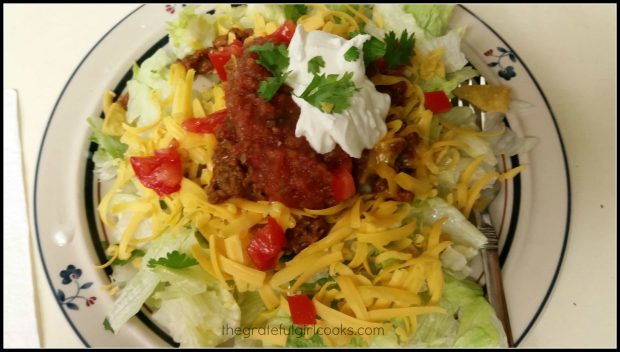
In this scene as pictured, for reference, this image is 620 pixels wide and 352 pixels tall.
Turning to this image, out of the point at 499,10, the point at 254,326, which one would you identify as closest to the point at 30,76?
the point at 254,326

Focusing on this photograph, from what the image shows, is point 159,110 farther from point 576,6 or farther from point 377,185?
point 576,6

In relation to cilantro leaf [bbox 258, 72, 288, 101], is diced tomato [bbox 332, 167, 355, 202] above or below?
below

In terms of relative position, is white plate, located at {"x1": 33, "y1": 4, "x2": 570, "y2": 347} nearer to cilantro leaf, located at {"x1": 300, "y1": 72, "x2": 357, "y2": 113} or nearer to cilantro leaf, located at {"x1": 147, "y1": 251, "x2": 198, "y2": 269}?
cilantro leaf, located at {"x1": 147, "y1": 251, "x2": 198, "y2": 269}

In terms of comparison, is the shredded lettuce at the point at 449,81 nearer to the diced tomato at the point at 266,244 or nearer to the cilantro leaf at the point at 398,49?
the cilantro leaf at the point at 398,49

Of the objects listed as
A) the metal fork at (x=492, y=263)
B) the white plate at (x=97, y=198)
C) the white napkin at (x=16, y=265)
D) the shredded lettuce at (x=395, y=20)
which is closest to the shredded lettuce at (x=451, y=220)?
the metal fork at (x=492, y=263)

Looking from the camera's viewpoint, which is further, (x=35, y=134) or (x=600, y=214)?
(x=35, y=134)

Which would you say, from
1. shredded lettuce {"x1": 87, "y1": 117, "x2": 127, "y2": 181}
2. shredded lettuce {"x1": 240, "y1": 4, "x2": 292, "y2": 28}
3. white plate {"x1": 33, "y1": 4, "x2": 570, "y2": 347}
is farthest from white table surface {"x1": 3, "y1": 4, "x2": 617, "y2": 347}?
shredded lettuce {"x1": 240, "y1": 4, "x2": 292, "y2": 28}
